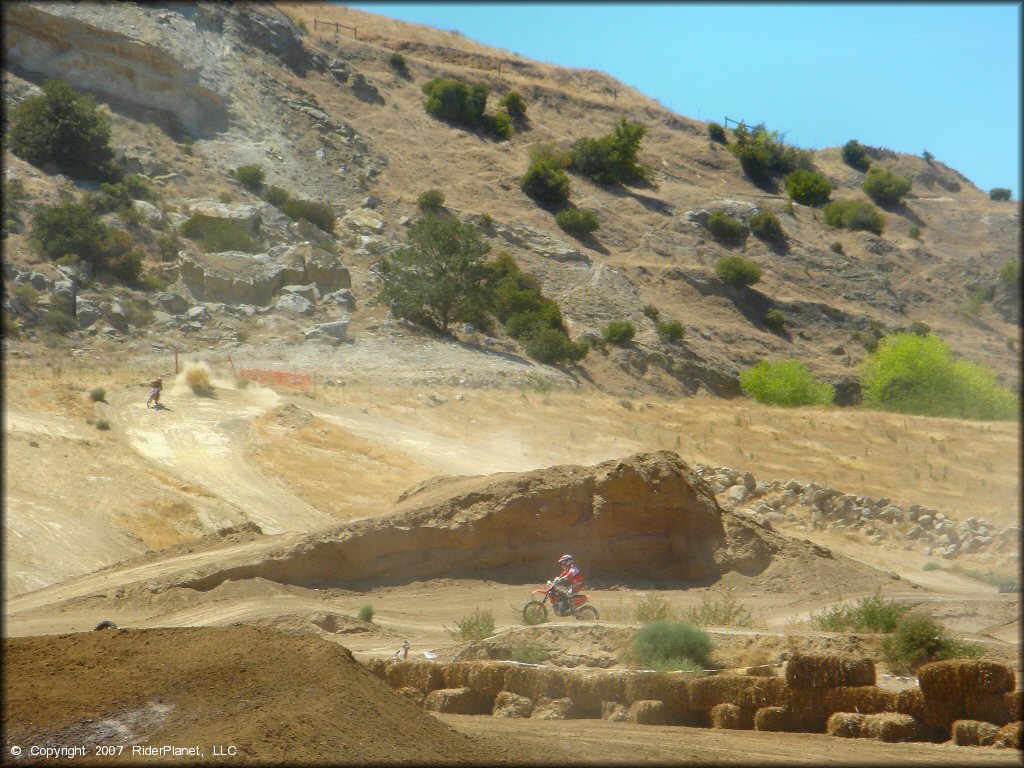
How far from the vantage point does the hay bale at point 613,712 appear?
11.2 metres

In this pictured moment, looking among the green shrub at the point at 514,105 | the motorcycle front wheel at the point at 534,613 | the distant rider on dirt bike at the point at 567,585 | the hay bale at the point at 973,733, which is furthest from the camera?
the green shrub at the point at 514,105

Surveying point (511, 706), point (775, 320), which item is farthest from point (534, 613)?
point (775, 320)

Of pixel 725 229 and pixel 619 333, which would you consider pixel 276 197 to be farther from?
pixel 725 229

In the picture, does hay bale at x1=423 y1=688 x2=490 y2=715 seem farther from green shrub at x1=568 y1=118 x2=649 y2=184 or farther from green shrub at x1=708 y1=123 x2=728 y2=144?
green shrub at x1=708 y1=123 x2=728 y2=144

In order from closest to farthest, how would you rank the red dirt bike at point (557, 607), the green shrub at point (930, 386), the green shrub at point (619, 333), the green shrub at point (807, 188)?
1. the red dirt bike at point (557, 607)
2. the green shrub at point (930, 386)
3. the green shrub at point (619, 333)
4. the green shrub at point (807, 188)

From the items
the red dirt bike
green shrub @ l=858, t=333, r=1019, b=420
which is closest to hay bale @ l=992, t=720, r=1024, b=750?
the red dirt bike

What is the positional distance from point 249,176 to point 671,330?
23055 millimetres

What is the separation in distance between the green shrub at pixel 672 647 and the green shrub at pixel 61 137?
150 ft

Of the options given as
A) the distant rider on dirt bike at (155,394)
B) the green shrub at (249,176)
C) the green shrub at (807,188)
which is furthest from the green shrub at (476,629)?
the green shrub at (807,188)

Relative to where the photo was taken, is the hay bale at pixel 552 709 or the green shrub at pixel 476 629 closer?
the hay bale at pixel 552 709

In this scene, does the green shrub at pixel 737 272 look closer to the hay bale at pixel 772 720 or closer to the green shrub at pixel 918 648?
the green shrub at pixel 918 648

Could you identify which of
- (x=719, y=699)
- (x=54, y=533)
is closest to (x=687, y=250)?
(x=54, y=533)

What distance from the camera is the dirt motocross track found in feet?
30.1

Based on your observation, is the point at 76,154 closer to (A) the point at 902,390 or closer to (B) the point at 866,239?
(A) the point at 902,390
